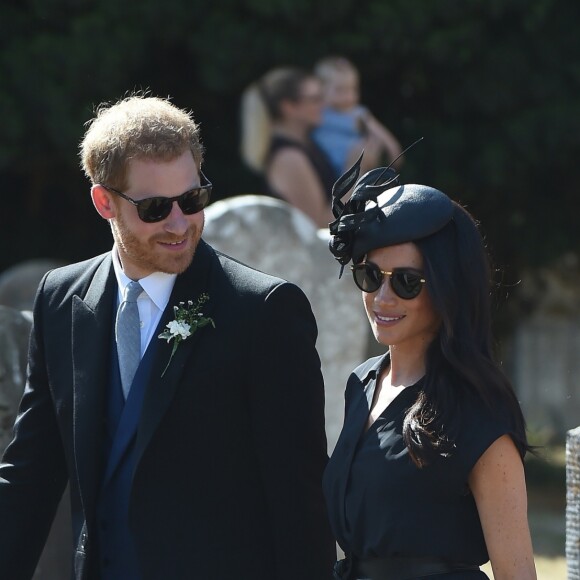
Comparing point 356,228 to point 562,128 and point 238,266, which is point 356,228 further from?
point 562,128

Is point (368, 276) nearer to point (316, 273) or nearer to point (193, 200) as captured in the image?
point (193, 200)

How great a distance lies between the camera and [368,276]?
10.1ft

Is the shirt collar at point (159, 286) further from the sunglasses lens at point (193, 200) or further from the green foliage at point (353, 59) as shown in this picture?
the green foliage at point (353, 59)

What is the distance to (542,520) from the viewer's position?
31.6 feet

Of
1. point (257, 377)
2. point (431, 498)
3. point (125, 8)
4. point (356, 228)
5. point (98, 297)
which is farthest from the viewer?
point (125, 8)

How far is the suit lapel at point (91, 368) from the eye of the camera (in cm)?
336

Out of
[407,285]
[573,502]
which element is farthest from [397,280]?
[573,502]

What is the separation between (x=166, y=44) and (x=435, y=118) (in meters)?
2.30

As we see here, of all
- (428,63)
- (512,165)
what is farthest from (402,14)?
(512,165)

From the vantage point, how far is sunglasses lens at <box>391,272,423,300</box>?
2979mm

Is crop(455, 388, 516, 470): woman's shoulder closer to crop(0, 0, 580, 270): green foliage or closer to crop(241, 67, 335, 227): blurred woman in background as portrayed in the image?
crop(241, 67, 335, 227): blurred woman in background

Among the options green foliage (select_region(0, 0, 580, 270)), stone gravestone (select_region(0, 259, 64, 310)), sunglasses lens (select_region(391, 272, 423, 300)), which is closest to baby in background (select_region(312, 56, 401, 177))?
green foliage (select_region(0, 0, 580, 270))

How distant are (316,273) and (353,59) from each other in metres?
4.84

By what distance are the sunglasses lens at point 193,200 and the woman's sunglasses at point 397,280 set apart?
530 millimetres
